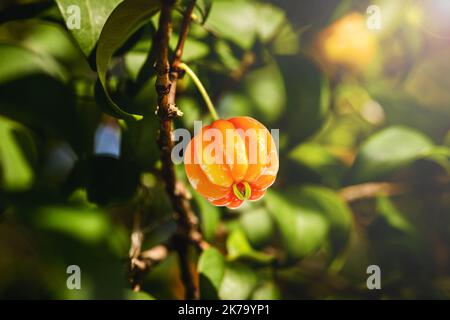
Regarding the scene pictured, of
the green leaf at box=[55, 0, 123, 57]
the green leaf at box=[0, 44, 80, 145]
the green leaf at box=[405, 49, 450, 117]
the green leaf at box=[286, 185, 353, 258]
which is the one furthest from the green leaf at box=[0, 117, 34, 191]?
the green leaf at box=[405, 49, 450, 117]

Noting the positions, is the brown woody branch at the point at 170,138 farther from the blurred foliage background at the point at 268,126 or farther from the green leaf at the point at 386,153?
the green leaf at the point at 386,153

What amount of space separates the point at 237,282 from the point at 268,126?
1.12 ft

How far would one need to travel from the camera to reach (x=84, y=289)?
0.55m

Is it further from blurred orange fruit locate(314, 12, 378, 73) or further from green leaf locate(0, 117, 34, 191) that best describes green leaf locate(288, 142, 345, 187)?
green leaf locate(0, 117, 34, 191)

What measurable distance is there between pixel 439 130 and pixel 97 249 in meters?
0.91

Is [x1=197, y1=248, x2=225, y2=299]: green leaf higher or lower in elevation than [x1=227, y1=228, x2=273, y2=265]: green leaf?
lower

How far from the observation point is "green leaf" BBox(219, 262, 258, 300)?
672mm

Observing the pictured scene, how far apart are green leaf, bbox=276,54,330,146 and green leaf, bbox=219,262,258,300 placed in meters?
0.32

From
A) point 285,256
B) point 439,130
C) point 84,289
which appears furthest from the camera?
point 439,130

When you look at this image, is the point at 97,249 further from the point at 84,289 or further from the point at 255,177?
the point at 255,177

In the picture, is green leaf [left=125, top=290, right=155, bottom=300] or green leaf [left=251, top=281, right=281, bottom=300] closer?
green leaf [left=125, top=290, right=155, bottom=300]

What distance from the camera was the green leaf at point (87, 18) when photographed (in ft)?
1.75

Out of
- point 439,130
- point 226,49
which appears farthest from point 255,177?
point 439,130

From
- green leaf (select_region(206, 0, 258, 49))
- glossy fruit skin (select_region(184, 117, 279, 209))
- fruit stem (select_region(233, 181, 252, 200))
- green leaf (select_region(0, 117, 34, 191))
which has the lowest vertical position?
fruit stem (select_region(233, 181, 252, 200))
